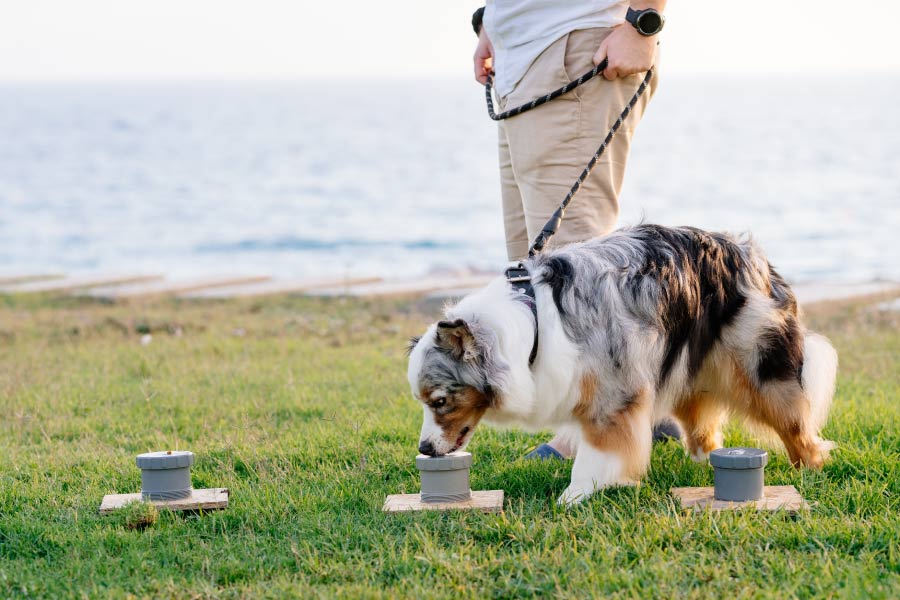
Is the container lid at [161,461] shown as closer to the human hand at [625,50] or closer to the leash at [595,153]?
the leash at [595,153]

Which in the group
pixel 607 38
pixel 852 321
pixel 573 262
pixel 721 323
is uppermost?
pixel 607 38

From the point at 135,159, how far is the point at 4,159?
678 centimetres

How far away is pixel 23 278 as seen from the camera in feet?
42.2

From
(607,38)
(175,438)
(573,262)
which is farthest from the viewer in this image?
(175,438)

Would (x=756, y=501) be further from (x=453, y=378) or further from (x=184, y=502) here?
(x=184, y=502)

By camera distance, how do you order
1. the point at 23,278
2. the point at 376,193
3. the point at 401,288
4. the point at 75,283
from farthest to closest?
the point at 376,193 < the point at 23,278 < the point at 75,283 < the point at 401,288

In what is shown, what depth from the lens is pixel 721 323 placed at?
4.02 meters

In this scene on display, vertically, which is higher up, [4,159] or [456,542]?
[4,159]

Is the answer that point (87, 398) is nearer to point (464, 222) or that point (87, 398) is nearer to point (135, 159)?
point (464, 222)

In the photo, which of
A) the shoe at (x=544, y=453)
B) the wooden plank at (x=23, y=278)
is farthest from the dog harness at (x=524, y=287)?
the wooden plank at (x=23, y=278)

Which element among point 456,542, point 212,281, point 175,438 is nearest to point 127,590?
point 456,542

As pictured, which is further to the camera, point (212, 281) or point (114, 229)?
point (114, 229)

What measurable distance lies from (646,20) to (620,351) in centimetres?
141

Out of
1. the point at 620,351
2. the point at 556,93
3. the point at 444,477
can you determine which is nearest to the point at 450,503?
the point at 444,477
